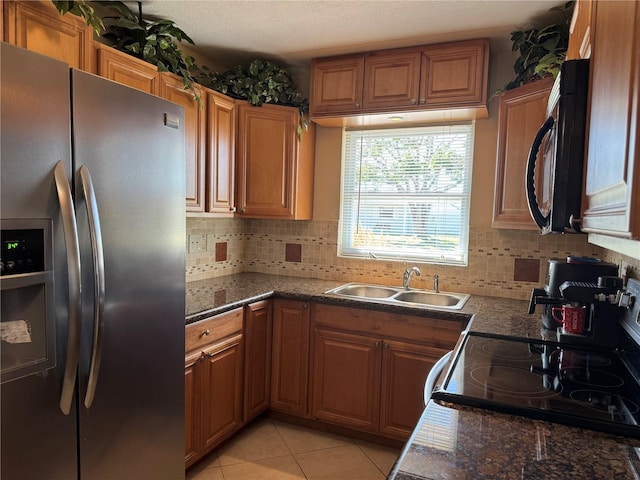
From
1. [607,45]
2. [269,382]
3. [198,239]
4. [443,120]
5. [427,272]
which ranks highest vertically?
[443,120]

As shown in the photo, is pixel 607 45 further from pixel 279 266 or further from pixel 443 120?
pixel 279 266

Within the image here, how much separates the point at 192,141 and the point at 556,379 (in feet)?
6.68

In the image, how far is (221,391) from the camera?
227cm

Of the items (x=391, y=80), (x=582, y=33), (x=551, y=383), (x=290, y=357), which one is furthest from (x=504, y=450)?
(x=391, y=80)

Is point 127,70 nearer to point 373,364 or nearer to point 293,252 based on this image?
point 293,252

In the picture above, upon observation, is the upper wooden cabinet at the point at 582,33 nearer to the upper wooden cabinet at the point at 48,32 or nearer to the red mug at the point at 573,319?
the red mug at the point at 573,319

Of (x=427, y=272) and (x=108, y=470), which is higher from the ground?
(x=427, y=272)

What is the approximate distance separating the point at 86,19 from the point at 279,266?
6.59ft

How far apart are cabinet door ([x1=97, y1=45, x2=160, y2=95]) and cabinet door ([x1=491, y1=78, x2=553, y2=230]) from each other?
1.86 meters

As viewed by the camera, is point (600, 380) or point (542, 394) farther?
point (600, 380)

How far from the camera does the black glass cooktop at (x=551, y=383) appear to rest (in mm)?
949

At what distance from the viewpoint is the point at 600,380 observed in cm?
118

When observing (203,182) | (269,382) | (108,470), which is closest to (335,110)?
(203,182)

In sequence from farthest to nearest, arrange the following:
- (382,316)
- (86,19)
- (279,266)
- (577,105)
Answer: (279,266) → (382,316) → (86,19) → (577,105)
